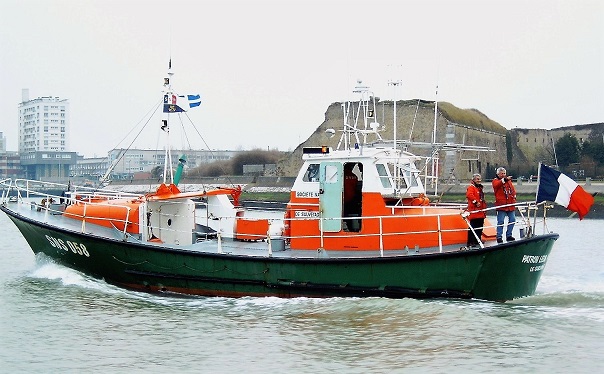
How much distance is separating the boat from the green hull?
2 centimetres

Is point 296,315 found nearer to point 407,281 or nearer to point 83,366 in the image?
point 407,281

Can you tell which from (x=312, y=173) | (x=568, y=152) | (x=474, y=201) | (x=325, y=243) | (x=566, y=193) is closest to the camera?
(x=566, y=193)

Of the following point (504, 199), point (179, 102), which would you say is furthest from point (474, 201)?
point (179, 102)

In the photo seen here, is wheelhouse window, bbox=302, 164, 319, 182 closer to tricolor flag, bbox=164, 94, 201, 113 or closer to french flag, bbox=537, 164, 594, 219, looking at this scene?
tricolor flag, bbox=164, 94, 201, 113

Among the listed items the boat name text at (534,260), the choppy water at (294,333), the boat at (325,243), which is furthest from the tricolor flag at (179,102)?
the boat name text at (534,260)

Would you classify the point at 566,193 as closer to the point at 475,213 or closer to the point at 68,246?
the point at 475,213

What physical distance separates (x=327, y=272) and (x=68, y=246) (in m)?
5.58

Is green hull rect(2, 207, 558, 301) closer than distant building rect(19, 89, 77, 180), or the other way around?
green hull rect(2, 207, 558, 301)

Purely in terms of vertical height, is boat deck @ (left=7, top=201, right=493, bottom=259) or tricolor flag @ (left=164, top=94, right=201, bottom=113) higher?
tricolor flag @ (left=164, top=94, right=201, bottom=113)

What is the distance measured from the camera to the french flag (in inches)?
482

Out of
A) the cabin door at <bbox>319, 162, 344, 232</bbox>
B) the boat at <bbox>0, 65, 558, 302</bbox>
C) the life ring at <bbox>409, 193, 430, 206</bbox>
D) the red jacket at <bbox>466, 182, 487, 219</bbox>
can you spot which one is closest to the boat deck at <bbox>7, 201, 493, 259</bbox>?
the boat at <bbox>0, 65, 558, 302</bbox>

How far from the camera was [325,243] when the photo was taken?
13.3 m

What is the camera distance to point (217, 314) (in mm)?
12570

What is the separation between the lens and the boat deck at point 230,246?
12680mm
